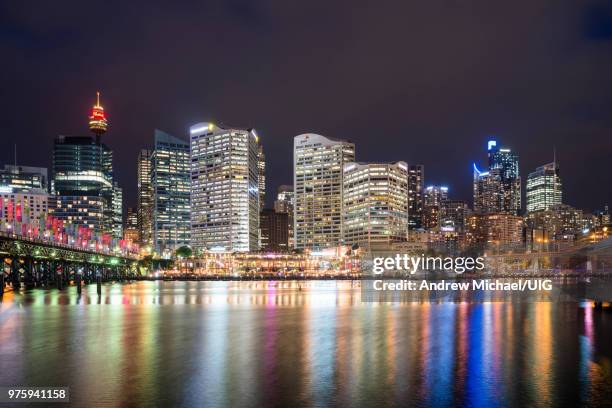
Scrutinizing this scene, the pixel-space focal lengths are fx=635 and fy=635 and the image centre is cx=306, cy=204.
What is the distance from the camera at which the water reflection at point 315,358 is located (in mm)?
26219

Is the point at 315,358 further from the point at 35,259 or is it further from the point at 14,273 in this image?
the point at 35,259

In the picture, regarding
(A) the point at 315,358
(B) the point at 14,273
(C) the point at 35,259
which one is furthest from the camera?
(C) the point at 35,259

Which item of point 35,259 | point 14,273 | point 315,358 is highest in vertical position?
point 35,259

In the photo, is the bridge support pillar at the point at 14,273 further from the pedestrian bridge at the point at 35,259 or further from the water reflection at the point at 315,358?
the water reflection at the point at 315,358

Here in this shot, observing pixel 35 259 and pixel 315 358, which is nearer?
pixel 315 358

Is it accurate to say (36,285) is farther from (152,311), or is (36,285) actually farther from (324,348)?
(324,348)

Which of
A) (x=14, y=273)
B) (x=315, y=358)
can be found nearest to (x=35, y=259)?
(x=14, y=273)

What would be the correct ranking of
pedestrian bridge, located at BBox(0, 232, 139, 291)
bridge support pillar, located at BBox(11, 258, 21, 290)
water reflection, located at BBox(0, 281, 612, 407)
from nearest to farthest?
water reflection, located at BBox(0, 281, 612, 407) < pedestrian bridge, located at BBox(0, 232, 139, 291) < bridge support pillar, located at BBox(11, 258, 21, 290)

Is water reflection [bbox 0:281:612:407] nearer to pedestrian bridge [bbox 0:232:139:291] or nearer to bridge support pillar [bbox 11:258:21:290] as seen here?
pedestrian bridge [bbox 0:232:139:291]

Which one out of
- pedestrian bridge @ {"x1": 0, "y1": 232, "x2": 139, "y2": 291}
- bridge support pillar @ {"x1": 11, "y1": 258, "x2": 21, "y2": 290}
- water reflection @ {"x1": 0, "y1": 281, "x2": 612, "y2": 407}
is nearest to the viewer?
water reflection @ {"x1": 0, "y1": 281, "x2": 612, "y2": 407}

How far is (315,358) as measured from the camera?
35.5m

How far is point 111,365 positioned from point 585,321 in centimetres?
4166

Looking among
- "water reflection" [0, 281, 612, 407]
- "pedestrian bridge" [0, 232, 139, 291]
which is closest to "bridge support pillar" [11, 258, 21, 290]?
"pedestrian bridge" [0, 232, 139, 291]

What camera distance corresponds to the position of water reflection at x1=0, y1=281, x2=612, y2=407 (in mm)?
26219
